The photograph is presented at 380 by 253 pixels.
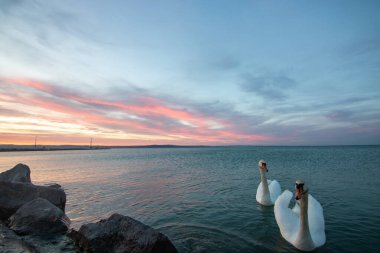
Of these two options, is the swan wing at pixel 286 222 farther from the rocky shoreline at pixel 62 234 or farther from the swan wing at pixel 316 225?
the rocky shoreline at pixel 62 234

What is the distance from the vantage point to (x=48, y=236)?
28.9ft

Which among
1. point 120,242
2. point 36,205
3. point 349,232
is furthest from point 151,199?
point 349,232

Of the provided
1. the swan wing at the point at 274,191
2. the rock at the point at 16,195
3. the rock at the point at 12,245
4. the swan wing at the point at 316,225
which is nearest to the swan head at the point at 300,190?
the swan wing at the point at 316,225

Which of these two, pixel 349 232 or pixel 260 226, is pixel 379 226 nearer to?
pixel 349 232

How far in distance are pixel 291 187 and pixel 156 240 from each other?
14.3 m

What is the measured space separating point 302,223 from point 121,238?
17.4 feet

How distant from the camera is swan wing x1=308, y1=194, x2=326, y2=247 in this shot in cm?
805

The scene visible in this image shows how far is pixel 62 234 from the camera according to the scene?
30.1 feet

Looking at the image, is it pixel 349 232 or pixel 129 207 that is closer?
pixel 349 232

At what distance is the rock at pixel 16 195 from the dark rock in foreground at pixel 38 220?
1905mm

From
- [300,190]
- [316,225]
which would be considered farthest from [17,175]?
[316,225]

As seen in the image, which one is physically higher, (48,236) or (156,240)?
(156,240)

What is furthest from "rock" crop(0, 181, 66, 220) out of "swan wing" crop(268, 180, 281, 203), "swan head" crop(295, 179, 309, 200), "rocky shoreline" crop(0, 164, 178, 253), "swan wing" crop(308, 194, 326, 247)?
"swan wing" crop(308, 194, 326, 247)

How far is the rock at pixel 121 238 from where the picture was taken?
266 inches
